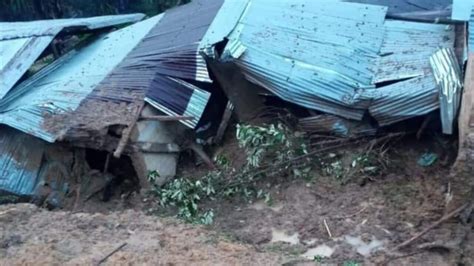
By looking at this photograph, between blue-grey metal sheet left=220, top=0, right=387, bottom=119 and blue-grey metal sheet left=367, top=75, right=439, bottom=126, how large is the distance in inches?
6.4

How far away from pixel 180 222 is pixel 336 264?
1.41m

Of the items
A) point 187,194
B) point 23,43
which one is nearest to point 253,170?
point 187,194

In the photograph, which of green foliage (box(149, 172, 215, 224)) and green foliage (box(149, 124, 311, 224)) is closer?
green foliage (box(149, 172, 215, 224))

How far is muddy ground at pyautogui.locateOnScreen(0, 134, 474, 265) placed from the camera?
523 cm

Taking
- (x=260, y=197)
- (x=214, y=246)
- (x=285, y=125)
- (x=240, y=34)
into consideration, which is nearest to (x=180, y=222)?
(x=214, y=246)

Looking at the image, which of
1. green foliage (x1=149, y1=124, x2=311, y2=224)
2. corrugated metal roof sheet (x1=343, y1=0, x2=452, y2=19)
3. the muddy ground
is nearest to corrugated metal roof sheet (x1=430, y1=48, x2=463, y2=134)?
the muddy ground

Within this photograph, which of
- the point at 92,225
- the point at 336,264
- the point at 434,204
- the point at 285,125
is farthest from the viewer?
the point at 285,125

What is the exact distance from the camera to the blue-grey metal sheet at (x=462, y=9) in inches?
281

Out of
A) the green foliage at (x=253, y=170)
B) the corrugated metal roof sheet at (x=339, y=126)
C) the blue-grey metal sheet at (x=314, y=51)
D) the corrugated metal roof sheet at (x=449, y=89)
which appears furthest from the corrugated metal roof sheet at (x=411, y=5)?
the green foliage at (x=253, y=170)

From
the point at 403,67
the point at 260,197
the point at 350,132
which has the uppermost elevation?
the point at 403,67

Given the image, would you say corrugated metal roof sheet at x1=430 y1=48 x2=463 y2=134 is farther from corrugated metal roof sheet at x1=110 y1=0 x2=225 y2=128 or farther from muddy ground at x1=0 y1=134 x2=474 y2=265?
corrugated metal roof sheet at x1=110 y1=0 x2=225 y2=128

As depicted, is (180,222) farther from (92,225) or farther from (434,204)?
(434,204)

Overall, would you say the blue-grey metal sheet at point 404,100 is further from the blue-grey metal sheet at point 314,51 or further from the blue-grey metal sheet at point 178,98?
the blue-grey metal sheet at point 178,98

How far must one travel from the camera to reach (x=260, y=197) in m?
7.09
